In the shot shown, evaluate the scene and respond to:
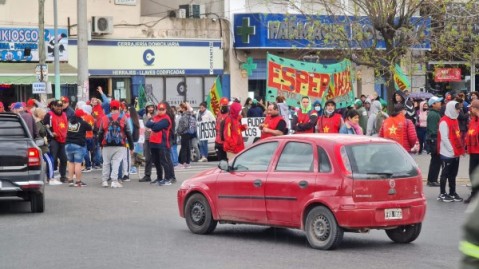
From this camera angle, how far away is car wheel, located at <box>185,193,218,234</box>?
13.8 meters

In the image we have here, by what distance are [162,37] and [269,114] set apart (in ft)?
70.6

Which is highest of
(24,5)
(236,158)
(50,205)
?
(24,5)

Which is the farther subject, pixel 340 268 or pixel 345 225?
pixel 345 225

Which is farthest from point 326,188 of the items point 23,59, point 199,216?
point 23,59

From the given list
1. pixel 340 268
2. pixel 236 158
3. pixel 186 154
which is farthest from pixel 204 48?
pixel 340 268

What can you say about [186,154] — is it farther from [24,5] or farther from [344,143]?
[344,143]

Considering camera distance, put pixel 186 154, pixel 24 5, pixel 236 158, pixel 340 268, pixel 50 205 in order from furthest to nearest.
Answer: pixel 24 5 < pixel 186 154 < pixel 50 205 < pixel 236 158 < pixel 340 268

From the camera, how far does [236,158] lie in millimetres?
13516

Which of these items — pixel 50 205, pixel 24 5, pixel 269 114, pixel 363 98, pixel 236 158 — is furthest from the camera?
pixel 24 5

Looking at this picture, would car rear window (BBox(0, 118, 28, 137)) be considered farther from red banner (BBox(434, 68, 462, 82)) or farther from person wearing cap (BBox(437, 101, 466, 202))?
red banner (BBox(434, 68, 462, 82))

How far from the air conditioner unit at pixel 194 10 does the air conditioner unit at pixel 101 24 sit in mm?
4399

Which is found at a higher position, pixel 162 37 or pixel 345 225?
pixel 162 37

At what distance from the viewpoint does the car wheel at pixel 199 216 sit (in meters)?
13.8

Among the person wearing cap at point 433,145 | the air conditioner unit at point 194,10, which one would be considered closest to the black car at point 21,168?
the person wearing cap at point 433,145
